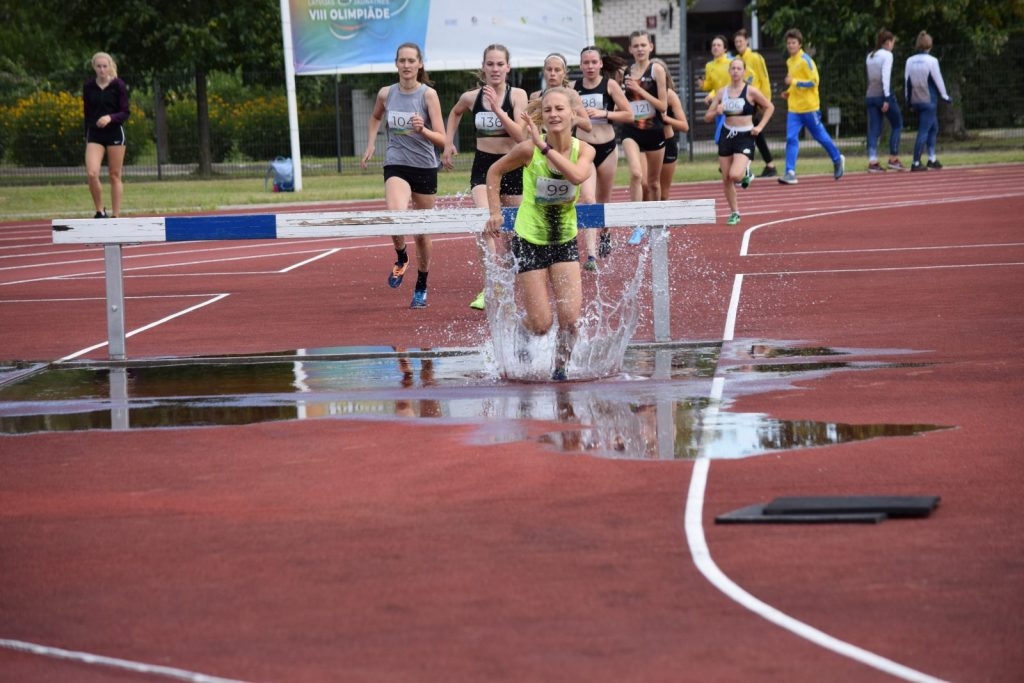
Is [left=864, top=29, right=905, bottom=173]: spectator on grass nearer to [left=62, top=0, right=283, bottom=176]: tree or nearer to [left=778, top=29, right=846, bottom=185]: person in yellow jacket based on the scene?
[left=778, top=29, right=846, bottom=185]: person in yellow jacket

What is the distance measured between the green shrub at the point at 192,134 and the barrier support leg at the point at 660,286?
29.4m

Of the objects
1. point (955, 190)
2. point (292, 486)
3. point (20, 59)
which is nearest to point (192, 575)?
point (292, 486)

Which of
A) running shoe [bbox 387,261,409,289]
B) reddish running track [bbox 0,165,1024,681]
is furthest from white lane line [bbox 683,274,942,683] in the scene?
running shoe [bbox 387,261,409,289]

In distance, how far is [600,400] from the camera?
940cm

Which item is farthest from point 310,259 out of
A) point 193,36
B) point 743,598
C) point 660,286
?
point 193,36

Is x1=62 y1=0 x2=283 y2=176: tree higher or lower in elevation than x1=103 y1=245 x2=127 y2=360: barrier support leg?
higher

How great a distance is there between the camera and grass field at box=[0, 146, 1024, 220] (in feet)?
86.7

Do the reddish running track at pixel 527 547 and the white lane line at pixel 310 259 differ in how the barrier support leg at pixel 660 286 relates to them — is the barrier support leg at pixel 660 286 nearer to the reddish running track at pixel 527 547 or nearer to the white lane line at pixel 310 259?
the reddish running track at pixel 527 547

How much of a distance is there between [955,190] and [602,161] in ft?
35.1

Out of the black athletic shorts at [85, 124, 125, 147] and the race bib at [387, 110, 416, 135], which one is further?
the black athletic shorts at [85, 124, 125, 147]

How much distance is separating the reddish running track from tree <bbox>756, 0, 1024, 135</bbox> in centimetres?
2502

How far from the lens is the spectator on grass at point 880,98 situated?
29.8 meters

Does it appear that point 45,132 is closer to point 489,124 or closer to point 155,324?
point 155,324

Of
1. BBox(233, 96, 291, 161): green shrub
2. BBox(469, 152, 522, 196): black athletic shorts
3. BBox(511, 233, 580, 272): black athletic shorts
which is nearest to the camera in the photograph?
BBox(511, 233, 580, 272): black athletic shorts
